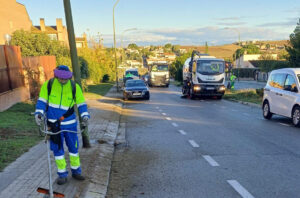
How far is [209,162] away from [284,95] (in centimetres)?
610

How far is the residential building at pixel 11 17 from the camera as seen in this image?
38.7m

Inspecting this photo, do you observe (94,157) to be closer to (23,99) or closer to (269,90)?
(269,90)

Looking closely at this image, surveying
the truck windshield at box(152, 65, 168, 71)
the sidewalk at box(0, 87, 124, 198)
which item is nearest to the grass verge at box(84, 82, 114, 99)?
the truck windshield at box(152, 65, 168, 71)

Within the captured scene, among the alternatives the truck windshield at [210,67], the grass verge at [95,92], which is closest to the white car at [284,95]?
the truck windshield at [210,67]

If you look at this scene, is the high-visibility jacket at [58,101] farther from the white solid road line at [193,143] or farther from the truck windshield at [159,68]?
the truck windshield at [159,68]

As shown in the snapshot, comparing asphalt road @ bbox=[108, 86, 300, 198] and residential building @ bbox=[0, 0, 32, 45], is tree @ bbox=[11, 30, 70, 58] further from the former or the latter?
asphalt road @ bbox=[108, 86, 300, 198]

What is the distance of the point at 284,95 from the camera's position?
1073cm

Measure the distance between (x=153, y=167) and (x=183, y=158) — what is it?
0.86 metres

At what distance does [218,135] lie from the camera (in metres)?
8.83

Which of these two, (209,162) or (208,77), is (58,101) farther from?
(208,77)

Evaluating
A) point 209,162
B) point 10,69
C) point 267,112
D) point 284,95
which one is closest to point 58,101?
point 209,162

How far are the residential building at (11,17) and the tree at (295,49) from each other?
1298 inches

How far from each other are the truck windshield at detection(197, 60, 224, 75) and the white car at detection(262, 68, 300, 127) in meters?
9.03

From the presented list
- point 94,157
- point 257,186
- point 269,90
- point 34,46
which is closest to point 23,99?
point 94,157
